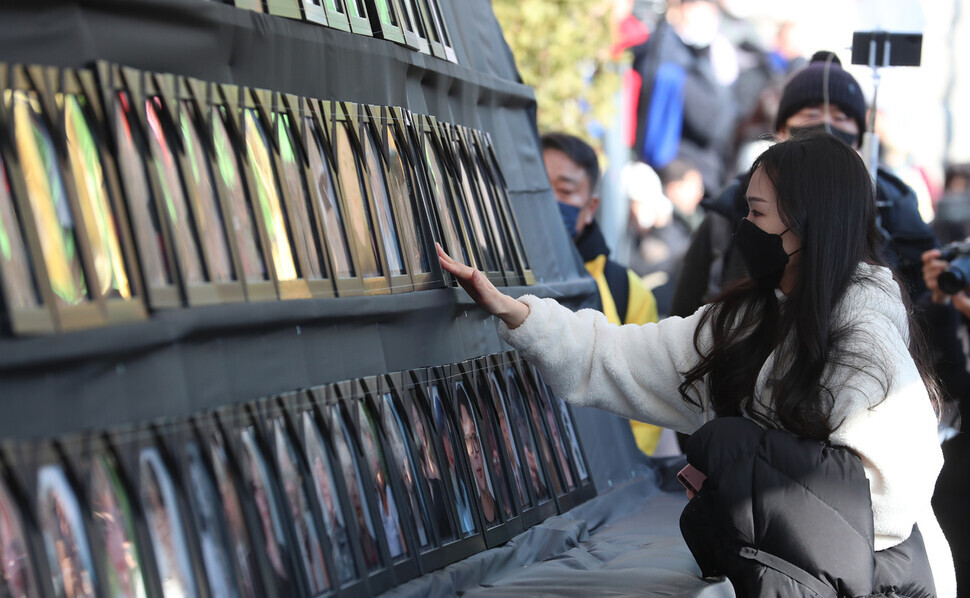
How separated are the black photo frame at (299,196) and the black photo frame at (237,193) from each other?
9 cm

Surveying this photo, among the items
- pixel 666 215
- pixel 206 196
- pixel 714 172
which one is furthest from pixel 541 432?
pixel 714 172

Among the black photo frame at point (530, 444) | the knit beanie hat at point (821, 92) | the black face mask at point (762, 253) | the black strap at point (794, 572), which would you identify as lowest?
the black strap at point (794, 572)

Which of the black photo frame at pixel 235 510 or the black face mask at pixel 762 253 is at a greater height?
the black face mask at pixel 762 253

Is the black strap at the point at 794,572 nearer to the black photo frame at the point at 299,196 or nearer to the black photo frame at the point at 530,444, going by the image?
the black photo frame at the point at 530,444

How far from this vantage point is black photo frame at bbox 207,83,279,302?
5.81 feet

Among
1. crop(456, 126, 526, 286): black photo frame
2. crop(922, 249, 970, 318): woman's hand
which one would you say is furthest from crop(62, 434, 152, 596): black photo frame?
crop(922, 249, 970, 318): woman's hand

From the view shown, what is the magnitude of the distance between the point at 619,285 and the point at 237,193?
2208 millimetres

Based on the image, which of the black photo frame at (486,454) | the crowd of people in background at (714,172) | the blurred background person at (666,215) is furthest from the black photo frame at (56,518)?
the blurred background person at (666,215)

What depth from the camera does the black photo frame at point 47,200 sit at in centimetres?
148

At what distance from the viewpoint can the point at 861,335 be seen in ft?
6.77

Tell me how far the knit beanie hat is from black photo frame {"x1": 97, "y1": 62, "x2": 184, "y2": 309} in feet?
8.18

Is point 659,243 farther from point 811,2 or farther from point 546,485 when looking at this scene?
point 546,485

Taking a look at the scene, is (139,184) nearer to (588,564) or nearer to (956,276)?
(588,564)

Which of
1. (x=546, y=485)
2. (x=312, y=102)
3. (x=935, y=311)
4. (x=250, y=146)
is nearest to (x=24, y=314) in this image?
(x=250, y=146)
